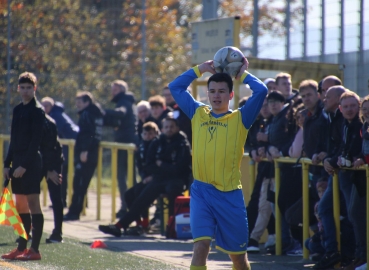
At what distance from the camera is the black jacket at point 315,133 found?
27.2ft

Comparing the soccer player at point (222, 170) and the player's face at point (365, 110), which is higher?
the player's face at point (365, 110)

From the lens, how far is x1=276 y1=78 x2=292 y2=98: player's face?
976 cm

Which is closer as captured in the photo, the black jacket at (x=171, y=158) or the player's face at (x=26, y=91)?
the player's face at (x=26, y=91)

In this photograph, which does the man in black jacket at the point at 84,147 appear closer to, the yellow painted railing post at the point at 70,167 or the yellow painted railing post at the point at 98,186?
the yellow painted railing post at the point at 98,186

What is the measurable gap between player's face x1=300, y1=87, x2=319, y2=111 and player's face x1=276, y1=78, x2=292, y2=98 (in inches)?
45.9

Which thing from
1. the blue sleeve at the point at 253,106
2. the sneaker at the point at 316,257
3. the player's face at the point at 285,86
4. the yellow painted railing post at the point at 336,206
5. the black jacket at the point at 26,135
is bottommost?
the sneaker at the point at 316,257

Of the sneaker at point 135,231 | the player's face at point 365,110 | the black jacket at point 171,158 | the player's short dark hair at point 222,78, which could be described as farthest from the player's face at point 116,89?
the player's short dark hair at point 222,78

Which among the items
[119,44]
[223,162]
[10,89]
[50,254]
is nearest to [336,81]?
[223,162]

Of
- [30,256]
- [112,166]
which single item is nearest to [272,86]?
[112,166]

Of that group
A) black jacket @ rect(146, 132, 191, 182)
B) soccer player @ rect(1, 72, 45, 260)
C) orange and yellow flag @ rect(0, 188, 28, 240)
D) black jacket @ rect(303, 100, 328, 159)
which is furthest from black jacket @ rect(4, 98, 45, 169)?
black jacket @ rect(303, 100, 328, 159)

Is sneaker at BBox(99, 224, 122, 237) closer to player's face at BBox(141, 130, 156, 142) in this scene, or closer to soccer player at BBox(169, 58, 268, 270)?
player's face at BBox(141, 130, 156, 142)

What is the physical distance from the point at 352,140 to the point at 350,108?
0.30 meters

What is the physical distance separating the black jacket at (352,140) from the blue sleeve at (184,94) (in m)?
1.69

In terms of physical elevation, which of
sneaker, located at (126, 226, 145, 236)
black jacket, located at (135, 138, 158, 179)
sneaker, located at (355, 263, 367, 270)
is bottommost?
sneaker, located at (126, 226, 145, 236)
